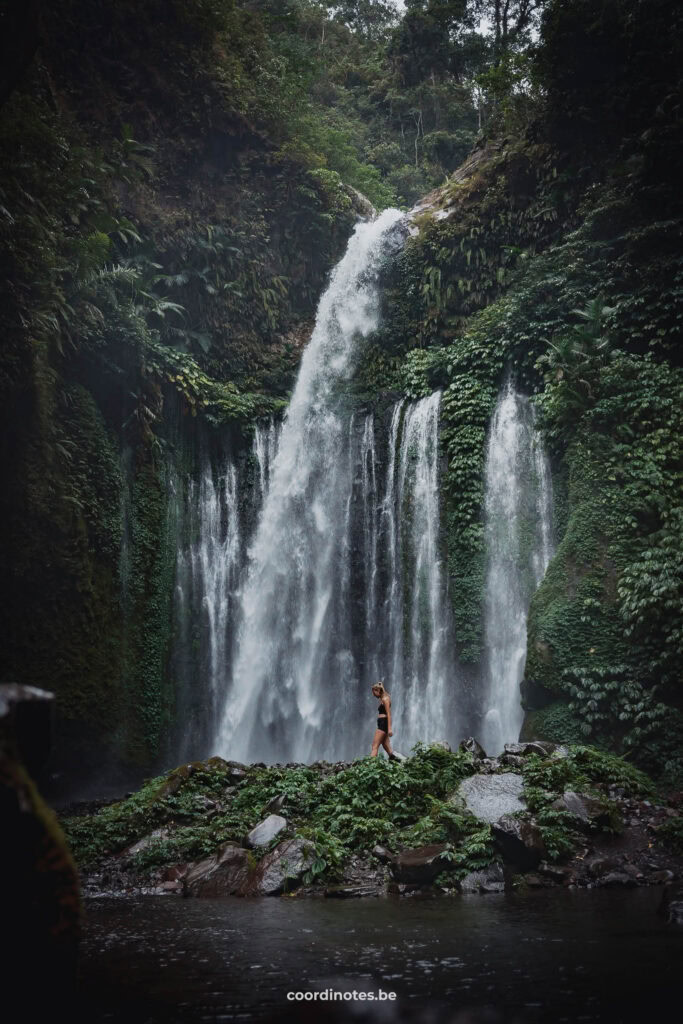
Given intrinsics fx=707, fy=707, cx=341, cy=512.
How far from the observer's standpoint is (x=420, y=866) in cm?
703

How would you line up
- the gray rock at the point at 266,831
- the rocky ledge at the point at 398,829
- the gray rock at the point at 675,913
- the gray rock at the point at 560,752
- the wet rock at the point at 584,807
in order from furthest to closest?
1. the gray rock at the point at 560,752
2. the gray rock at the point at 266,831
3. the wet rock at the point at 584,807
4. the rocky ledge at the point at 398,829
5. the gray rock at the point at 675,913

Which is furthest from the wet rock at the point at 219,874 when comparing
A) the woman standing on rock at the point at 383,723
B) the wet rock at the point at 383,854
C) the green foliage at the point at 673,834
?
the green foliage at the point at 673,834

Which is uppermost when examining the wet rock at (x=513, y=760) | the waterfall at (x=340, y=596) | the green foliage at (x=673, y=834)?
the waterfall at (x=340, y=596)

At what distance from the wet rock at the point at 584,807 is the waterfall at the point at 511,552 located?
6068 millimetres

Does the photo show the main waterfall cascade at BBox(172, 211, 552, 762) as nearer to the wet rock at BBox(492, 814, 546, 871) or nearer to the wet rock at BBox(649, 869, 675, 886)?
the wet rock at BBox(492, 814, 546, 871)

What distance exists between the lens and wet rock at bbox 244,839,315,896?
713 cm

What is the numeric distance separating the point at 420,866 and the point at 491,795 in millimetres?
1569

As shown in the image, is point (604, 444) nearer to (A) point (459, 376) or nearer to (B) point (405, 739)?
(A) point (459, 376)

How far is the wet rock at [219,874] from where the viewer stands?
732 cm

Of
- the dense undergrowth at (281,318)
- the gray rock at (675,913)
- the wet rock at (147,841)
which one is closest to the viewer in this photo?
→ the gray rock at (675,913)

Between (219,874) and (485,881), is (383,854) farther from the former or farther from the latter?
(219,874)

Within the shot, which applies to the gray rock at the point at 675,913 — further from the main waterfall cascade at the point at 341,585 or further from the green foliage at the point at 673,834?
the main waterfall cascade at the point at 341,585

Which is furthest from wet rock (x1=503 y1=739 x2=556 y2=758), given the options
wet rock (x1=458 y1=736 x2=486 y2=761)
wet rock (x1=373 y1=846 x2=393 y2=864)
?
wet rock (x1=373 y1=846 x2=393 y2=864)

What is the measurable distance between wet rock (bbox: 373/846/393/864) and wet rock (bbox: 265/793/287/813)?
1.61m
